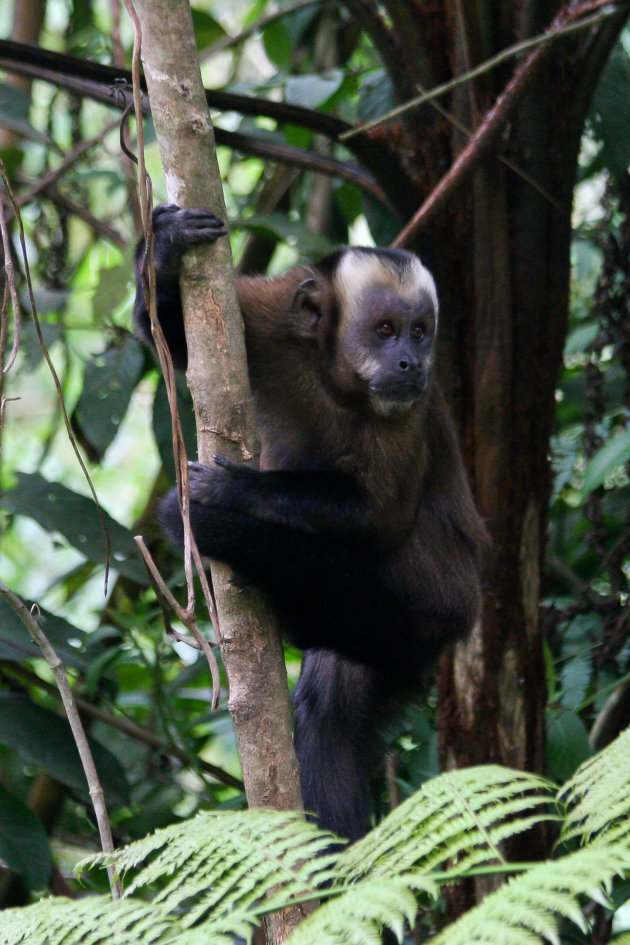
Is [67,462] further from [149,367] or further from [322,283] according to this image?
[322,283]

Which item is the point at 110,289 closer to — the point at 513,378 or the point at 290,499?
the point at 290,499

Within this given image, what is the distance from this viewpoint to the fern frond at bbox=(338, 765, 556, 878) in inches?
57.4

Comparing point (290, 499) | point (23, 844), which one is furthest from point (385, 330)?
point (23, 844)

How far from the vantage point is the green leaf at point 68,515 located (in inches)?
150

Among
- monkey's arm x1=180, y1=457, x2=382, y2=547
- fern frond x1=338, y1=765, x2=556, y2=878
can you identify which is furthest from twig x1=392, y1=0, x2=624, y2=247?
fern frond x1=338, y1=765, x2=556, y2=878

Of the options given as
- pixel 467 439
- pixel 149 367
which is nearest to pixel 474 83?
pixel 467 439

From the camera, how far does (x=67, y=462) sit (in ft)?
27.1

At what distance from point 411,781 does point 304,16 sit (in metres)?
3.90

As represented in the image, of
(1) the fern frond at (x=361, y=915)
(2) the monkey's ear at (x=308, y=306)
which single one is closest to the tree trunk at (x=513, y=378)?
A: (2) the monkey's ear at (x=308, y=306)

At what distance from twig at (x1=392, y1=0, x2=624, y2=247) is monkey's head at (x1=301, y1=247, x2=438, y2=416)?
0.87 feet

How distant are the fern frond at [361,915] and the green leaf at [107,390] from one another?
2794 mm

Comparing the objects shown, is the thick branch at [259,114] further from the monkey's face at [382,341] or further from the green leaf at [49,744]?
the green leaf at [49,744]

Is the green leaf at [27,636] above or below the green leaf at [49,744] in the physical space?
above

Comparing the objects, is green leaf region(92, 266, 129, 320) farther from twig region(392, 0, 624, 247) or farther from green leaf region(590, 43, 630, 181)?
green leaf region(590, 43, 630, 181)
